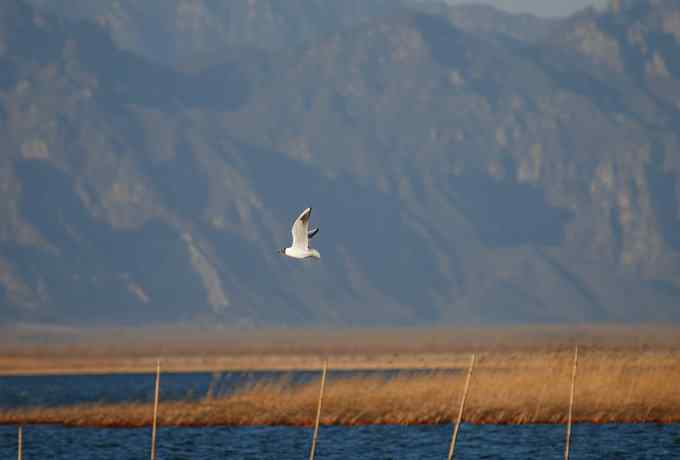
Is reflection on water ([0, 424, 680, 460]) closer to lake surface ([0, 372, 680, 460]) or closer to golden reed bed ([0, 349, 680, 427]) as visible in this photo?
lake surface ([0, 372, 680, 460])

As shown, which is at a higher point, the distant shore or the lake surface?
the distant shore

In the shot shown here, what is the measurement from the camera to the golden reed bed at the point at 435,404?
5441 cm

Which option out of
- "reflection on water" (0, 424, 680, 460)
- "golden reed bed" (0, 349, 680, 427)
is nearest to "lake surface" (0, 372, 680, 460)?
"reflection on water" (0, 424, 680, 460)

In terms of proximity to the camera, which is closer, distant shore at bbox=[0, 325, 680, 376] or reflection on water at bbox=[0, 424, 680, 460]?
reflection on water at bbox=[0, 424, 680, 460]

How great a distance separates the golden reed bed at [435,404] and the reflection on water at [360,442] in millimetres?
1199

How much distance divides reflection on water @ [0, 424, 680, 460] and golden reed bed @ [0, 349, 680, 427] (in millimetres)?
1199

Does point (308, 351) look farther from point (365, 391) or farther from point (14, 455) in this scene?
point (14, 455)

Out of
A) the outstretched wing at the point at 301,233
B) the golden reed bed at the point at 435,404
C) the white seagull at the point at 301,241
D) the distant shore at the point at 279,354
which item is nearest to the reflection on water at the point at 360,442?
the golden reed bed at the point at 435,404

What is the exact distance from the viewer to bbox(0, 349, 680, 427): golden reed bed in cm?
5441

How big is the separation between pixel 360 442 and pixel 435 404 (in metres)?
6.81

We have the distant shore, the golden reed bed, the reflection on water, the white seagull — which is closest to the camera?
the white seagull

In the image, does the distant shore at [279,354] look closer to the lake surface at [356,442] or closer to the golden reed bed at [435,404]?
the golden reed bed at [435,404]

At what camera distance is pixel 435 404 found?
5706 cm

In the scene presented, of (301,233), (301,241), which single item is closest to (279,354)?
(301,241)
